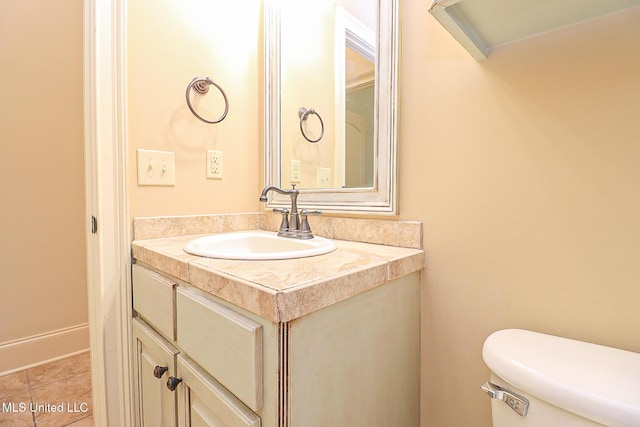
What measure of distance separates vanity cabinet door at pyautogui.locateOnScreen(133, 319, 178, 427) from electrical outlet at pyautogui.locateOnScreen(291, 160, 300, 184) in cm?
73

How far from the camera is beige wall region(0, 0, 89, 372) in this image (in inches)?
63.2

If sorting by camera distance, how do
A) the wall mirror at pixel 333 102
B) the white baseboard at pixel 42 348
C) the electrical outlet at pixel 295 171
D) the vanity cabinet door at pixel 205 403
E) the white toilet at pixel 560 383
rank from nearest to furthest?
the white toilet at pixel 560 383, the vanity cabinet door at pixel 205 403, the wall mirror at pixel 333 102, the electrical outlet at pixel 295 171, the white baseboard at pixel 42 348

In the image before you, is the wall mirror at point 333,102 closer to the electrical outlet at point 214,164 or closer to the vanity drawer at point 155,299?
the electrical outlet at point 214,164

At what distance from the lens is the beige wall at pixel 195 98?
999 millimetres

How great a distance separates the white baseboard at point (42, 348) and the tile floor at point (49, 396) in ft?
0.13

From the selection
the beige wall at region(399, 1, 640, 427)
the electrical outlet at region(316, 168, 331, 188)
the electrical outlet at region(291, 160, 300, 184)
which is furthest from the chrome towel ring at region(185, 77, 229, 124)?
the beige wall at region(399, 1, 640, 427)

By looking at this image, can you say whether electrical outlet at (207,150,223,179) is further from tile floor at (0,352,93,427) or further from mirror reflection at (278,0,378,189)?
tile floor at (0,352,93,427)

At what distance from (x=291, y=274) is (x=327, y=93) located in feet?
2.69

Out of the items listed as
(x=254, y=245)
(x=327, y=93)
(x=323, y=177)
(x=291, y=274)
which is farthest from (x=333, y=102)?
(x=291, y=274)

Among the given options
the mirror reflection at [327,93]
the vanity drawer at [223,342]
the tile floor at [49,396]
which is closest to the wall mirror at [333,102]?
the mirror reflection at [327,93]

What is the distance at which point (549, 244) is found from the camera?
2.16ft

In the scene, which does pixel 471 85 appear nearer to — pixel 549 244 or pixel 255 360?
pixel 549 244

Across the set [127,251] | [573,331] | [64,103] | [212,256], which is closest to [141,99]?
[127,251]

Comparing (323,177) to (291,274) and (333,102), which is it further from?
(291,274)
